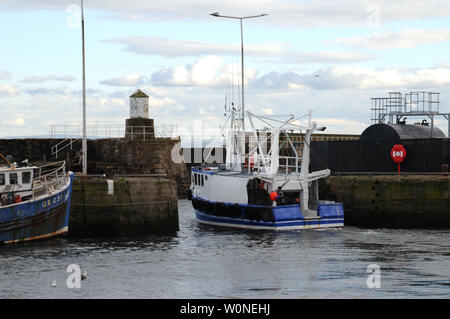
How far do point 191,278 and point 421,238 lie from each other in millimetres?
13839

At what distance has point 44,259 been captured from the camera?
28.0 meters

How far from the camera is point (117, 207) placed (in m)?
34.3

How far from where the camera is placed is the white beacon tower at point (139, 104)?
5606cm

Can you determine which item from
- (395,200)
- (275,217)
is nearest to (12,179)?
(275,217)

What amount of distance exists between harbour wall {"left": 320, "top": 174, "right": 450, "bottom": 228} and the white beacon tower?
1876 centimetres

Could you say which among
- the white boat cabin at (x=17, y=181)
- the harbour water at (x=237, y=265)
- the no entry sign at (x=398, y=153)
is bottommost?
the harbour water at (x=237, y=265)

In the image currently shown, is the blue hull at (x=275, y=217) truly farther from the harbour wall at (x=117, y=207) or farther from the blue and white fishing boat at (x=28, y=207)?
the blue and white fishing boat at (x=28, y=207)

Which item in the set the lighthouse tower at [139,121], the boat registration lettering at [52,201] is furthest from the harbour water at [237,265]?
the lighthouse tower at [139,121]

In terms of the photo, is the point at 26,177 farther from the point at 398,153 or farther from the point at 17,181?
the point at 398,153

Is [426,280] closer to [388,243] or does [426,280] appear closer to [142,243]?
[388,243]

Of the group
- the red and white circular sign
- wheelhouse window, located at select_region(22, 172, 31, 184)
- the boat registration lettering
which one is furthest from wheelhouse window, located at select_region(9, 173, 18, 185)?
the red and white circular sign

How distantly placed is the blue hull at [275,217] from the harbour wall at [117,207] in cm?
428
